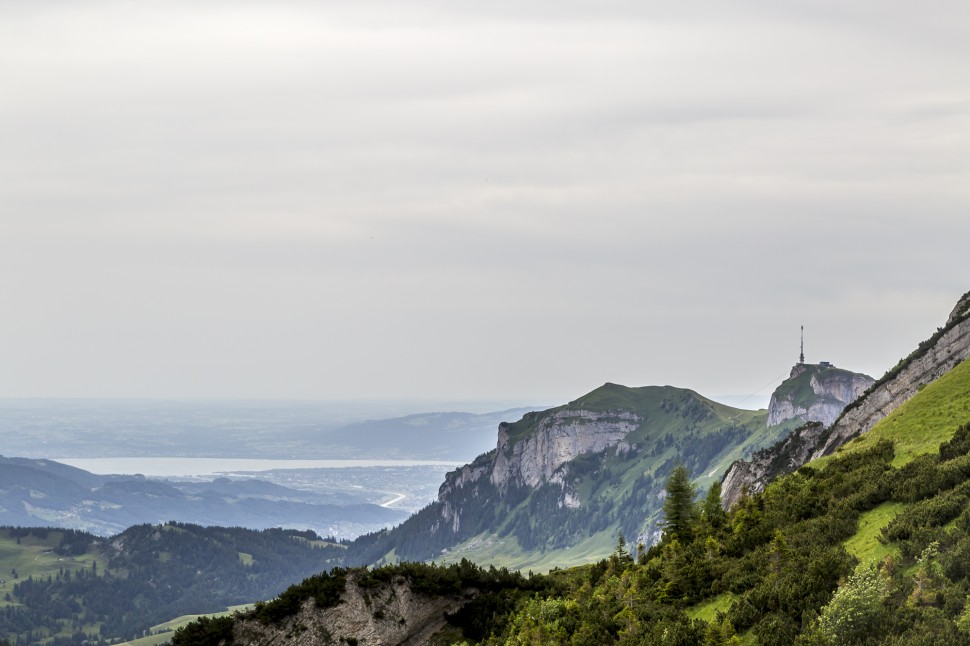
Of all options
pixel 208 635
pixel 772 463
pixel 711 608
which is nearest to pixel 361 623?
pixel 208 635

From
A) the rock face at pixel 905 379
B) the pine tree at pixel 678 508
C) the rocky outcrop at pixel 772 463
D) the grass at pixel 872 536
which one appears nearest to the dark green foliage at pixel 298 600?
the pine tree at pixel 678 508

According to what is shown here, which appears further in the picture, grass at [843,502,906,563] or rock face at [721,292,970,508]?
rock face at [721,292,970,508]

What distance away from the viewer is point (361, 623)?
80.2 metres

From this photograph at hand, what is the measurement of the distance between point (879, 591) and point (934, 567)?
3.86 metres

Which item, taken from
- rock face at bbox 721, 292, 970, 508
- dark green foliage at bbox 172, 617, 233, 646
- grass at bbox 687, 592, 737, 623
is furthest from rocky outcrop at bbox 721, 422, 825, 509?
grass at bbox 687, 592, 737, 623

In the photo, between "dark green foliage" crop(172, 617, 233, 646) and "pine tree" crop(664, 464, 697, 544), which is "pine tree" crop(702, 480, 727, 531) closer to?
"pine tree" crop(664, 464, 697, 544)

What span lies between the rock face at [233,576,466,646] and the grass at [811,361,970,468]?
108ft

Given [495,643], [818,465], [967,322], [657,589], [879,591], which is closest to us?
[879,591]

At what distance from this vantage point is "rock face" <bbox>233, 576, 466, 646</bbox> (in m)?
79.6

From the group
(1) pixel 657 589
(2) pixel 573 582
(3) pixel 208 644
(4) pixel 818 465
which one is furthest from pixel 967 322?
(3) pixel 208 644

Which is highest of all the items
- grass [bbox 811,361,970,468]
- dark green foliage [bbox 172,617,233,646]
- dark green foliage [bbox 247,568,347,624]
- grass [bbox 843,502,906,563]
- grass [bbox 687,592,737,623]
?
grass [bbox 811,361,970,468]

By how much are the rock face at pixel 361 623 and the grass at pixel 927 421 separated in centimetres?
3301

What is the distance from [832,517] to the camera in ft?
207

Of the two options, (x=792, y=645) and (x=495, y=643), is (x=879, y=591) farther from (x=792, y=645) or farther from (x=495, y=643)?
(x=495, y=643)
